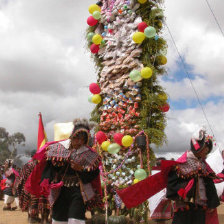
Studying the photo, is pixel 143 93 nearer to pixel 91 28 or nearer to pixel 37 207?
pixel 91 28

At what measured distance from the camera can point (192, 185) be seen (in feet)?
12.0

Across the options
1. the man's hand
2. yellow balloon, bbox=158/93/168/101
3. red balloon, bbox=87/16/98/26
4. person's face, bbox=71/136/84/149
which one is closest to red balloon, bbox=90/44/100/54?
red balloon, bbox=87/16/98/26

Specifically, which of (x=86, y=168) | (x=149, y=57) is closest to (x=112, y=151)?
(x=149, y=57)

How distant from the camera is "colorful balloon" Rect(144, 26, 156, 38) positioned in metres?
6.56

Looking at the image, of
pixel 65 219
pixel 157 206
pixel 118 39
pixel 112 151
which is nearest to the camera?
pixel 65 219

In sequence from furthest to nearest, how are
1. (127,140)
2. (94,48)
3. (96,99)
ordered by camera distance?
(94,48), (96,99), (127,140)

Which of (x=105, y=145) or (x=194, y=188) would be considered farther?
(x=105, y=145)

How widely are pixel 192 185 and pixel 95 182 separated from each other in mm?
1332

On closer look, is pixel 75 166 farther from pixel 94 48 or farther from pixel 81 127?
pixel 94 48

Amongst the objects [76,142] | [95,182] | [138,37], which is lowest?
[95,182]

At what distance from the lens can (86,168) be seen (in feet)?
13.4

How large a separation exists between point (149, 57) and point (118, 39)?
910 mm

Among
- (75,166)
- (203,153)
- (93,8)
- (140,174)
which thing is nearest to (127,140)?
(140,174)

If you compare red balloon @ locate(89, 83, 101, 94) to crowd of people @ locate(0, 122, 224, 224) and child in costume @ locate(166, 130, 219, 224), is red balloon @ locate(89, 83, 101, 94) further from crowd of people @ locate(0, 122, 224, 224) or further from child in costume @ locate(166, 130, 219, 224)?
child in costume @ locate(166, 130, 219, 224)
